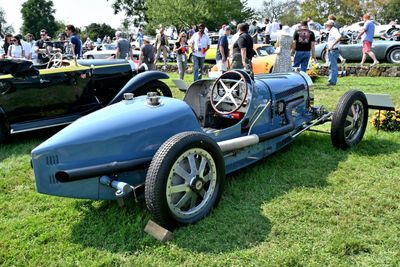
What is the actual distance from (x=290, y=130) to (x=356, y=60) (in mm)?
11457

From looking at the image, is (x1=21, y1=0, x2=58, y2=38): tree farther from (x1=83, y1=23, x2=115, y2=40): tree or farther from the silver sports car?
the silver sports car

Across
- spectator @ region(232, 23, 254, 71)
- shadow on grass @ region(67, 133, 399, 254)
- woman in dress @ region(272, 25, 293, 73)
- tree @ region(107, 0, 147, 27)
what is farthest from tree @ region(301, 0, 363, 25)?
shadow on grass @ region(67, 133, 399, 254)

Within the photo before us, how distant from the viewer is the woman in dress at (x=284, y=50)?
30.5 feet

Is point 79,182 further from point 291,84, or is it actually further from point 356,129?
point 356,129

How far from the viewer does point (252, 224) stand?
3.43 m

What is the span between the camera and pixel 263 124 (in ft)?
15.2

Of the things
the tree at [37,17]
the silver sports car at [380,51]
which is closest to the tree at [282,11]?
the tree at [37,17]

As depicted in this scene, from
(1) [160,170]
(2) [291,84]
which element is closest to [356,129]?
(2) [291,84]

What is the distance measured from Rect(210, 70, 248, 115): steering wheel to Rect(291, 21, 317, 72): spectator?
18.2ft

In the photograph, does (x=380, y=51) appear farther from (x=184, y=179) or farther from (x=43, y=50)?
(x=184, y=179)

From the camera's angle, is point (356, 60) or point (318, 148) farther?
point (356, 60)

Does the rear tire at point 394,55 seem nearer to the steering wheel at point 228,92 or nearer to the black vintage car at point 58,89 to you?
the black vintage car at point 58,89

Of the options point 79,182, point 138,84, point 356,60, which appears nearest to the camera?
point 79,182

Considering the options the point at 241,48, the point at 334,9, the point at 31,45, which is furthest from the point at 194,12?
the point at 241,48
